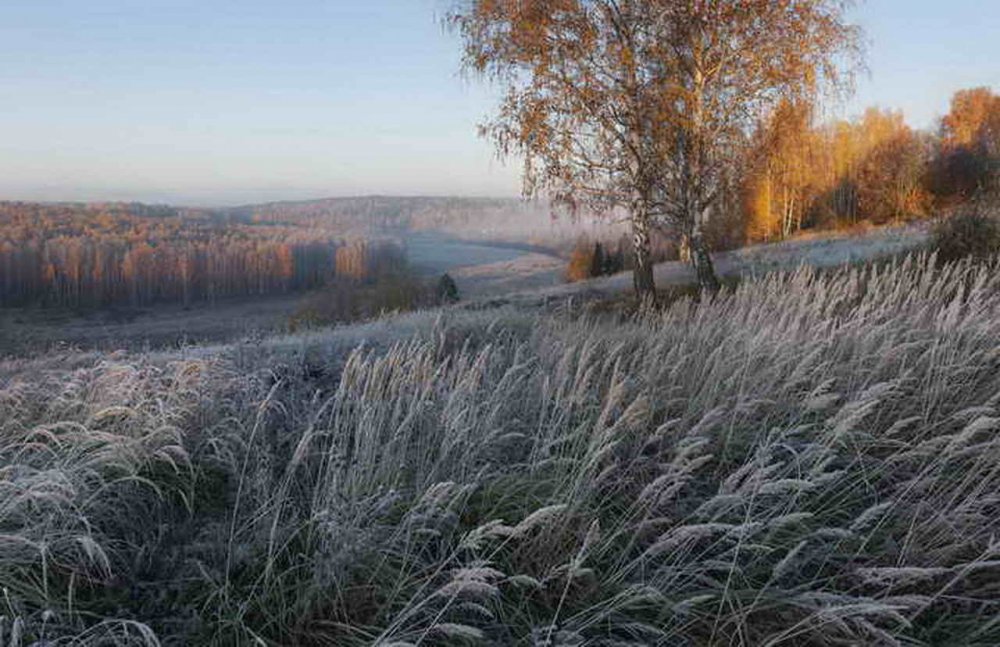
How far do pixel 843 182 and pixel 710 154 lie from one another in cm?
3934

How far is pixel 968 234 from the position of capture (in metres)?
12.3

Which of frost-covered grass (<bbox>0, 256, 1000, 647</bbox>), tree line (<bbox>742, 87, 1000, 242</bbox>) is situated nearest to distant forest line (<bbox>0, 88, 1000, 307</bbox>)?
tree line (<bbox>742, 87, 1000, 242</bbox>)

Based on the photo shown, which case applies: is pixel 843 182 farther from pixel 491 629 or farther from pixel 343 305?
pixel 491 629

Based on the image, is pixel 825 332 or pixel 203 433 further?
pixel 825 332

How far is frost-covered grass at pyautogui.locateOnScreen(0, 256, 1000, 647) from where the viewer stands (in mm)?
2348

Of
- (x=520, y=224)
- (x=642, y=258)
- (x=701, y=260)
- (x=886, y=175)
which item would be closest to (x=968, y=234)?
(x=701, y=260)

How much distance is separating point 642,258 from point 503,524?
35.1 feet

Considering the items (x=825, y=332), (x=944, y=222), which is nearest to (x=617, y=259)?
(x=944, y=222)

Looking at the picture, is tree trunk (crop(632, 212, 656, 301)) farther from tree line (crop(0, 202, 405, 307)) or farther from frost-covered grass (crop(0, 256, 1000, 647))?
tree line (crop(0, 202, 405, 307))

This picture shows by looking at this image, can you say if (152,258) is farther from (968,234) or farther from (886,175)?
(968,234)

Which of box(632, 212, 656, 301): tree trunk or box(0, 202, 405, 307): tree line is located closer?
box(632, 212, 656, 301): tree trunk

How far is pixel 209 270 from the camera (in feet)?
288

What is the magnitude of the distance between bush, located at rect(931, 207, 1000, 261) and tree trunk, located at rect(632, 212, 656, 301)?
4957 millimetres

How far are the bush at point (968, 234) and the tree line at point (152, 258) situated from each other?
73380mm
